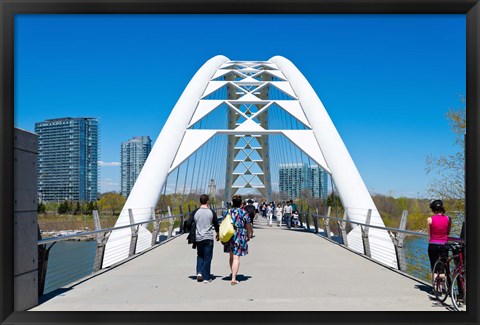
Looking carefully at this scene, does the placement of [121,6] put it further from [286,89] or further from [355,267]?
[286,89]

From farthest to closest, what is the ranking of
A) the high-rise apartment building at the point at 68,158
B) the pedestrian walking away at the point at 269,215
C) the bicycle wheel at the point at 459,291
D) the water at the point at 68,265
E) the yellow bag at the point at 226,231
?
1. the high-rise apartment building at the point at 68,158
2. the pedestrian walking away at the point at 269,215
3. the water at the point at 68,265
4. the yellow bag at the point at 226,231
5. the bicycle wheel at the point at 459,291

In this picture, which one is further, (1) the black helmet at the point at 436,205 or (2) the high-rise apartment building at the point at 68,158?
(2) the high-rise apartment building at the point at 68,158

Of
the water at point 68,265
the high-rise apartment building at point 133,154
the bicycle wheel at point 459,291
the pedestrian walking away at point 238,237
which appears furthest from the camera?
the high-rise apartment building at point 133,154

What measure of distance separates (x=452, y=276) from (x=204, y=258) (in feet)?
11.4

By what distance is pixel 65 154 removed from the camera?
65.2 meters

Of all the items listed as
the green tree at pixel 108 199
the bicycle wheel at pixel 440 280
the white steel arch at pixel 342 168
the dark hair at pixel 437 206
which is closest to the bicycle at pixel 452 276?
the bicycle wheel at pixel 440 280

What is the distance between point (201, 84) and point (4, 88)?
18.4m

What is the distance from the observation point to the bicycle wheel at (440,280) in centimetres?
600

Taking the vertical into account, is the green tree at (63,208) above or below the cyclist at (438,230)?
below

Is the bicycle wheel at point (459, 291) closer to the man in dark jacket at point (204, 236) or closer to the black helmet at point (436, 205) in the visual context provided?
the black helmet at point (436, 205)

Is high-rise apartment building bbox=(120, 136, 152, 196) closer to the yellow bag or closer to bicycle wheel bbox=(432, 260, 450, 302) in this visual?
the yellow bag

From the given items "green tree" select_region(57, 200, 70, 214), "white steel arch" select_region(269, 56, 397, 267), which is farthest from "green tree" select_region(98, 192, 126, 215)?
"white steel arch" select_region(269, 56, 397, 267)

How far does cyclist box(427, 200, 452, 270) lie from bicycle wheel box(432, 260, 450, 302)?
18cm

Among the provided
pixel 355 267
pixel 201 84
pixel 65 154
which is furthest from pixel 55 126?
pixel 355 267
